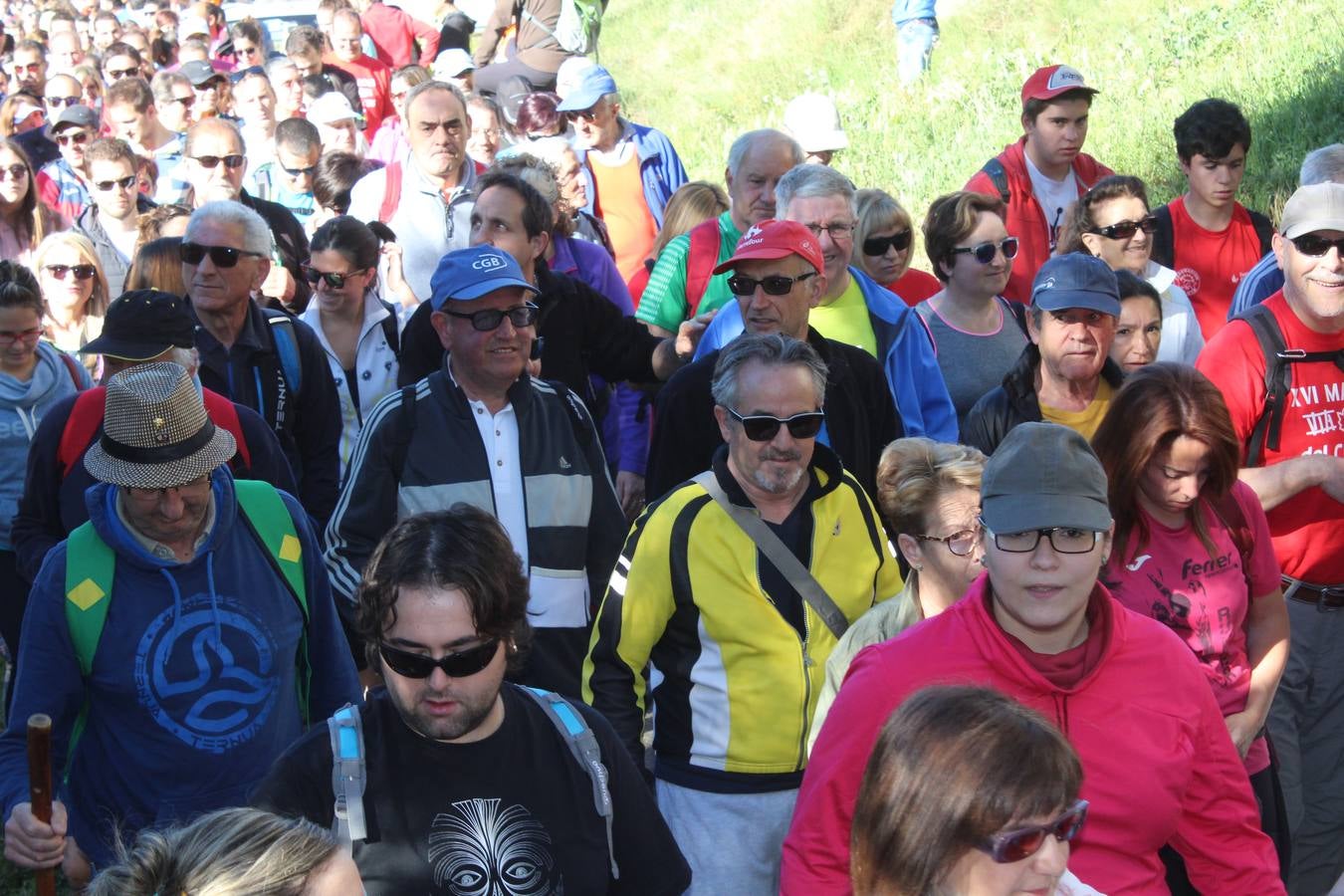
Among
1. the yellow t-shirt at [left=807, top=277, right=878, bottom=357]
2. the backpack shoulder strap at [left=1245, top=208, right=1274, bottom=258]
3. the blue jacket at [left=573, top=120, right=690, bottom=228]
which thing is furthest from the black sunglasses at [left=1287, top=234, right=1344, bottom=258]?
the blue jacket at [left=573, top=120, right=690, bottom=228]

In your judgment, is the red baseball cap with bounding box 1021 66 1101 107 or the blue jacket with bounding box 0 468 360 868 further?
the red baseball cap with bounding box 1021 66 1101 107

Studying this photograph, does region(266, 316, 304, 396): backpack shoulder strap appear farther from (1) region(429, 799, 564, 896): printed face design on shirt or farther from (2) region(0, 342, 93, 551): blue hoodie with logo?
(1) region(429, 799, 564, 896): printed face design on shirt

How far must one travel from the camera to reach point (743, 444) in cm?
462

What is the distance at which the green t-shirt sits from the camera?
6738 millimetres

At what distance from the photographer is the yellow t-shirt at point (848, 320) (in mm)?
6031

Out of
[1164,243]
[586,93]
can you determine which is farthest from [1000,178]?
[586,93]

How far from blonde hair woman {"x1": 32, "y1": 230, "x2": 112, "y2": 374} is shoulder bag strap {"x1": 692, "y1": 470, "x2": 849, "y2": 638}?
4.07 meters

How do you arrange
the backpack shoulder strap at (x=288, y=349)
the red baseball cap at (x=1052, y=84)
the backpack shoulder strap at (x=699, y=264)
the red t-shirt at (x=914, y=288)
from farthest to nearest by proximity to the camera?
1. the red baseball cap at (x=1052, y=84)
2. the red t-shirt at (x=914, y=288)
3. the backpack shoulder strap at (x=699, y=264)
4. the backpack shoulder strap at (x=288, y=349)

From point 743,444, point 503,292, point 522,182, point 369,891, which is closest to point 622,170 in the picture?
point 522,182

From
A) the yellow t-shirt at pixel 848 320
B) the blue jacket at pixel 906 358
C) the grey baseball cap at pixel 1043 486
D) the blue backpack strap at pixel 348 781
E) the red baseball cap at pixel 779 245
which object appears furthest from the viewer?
the yellow t-shirt at pixel 848 320

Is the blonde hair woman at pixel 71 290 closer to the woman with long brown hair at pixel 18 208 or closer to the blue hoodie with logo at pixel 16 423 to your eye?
the blue hoodie with logo at pixel 16 423

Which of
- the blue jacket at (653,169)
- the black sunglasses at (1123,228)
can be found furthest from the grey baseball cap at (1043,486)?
the blue jacket at (653,169)

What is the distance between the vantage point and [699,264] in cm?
691

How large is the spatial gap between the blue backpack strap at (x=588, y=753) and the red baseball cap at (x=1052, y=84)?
5.67 metres
